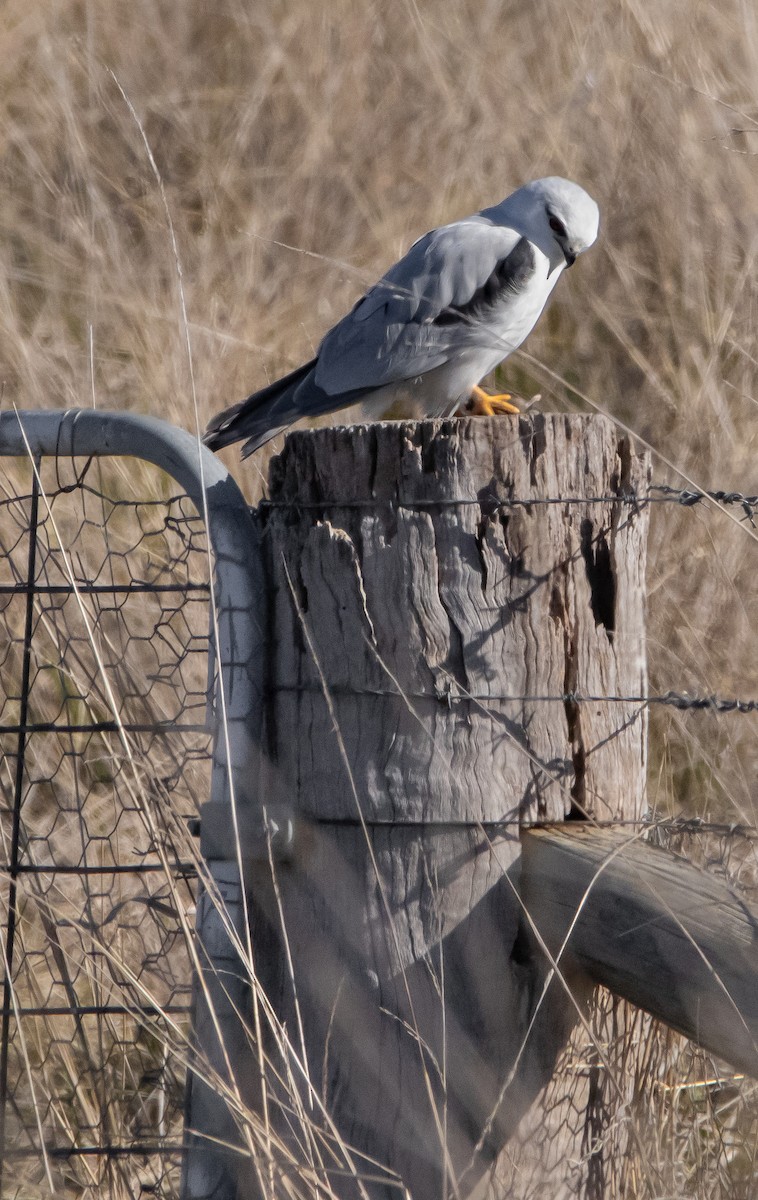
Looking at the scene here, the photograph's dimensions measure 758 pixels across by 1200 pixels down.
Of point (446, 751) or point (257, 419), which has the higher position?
point (257, 419)

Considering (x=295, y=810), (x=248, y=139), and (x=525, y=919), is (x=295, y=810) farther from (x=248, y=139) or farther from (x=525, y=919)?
(x=248, y=139)

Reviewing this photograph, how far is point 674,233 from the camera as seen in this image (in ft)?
17.5

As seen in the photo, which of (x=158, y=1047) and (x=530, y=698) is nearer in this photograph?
(x=530, y=698)

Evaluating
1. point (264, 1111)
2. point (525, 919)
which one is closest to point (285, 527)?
point (525, 919)

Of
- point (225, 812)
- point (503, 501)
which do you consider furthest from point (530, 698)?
point (225, 812)

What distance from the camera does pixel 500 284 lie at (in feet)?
10.3

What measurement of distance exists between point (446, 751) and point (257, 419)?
1418mm

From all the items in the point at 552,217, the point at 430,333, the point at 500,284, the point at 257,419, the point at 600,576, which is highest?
the point at 552,217

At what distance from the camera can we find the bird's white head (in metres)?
3.36

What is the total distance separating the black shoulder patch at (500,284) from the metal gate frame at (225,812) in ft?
4.80

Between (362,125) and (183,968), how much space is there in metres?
4.52

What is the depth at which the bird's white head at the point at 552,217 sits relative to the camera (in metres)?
3.36

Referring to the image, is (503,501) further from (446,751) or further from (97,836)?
(97,836)

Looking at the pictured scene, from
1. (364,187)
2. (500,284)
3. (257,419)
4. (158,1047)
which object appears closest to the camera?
(257,419)
